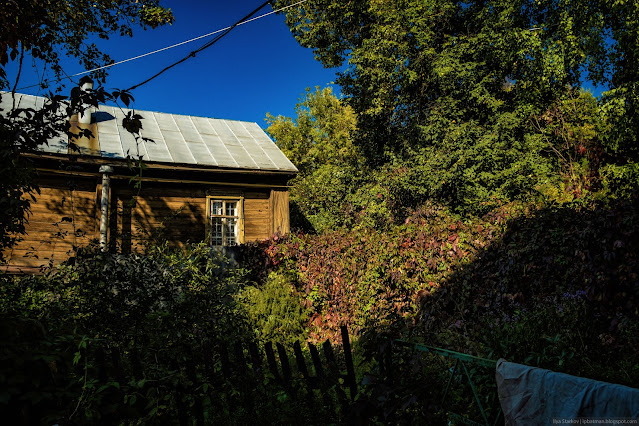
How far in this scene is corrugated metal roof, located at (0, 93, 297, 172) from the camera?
12812 millimetres

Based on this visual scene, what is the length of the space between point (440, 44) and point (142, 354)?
18625 millimetres

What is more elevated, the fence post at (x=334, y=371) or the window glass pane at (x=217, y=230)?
the window glass pane at (x=217, y=230)

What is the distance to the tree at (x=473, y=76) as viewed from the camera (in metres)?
13.9

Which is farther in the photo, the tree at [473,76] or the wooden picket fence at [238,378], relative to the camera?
the tree at [473,76]

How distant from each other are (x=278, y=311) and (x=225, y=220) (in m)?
6.57

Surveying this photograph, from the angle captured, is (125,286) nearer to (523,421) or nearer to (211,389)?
(211,389)

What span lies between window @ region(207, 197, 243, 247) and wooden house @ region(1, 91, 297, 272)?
0.12 feet

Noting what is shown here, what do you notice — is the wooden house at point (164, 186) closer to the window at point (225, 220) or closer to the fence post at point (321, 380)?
Result: the window at point (225, 220)

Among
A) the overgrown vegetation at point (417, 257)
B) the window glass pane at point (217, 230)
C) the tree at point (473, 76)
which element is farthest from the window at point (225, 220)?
the tree at point (473, 76)

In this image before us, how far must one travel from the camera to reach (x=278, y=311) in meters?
8.30

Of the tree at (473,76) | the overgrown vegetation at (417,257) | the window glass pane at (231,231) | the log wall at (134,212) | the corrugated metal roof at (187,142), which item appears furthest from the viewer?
the window glass pane at (231,231)

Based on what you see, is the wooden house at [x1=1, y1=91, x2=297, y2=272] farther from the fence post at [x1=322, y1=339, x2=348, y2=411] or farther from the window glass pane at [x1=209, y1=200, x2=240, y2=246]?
the fence post at [x1=322, y1=339, x2=348, y2=411]

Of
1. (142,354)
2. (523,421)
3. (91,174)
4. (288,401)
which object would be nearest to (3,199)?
(142,354)

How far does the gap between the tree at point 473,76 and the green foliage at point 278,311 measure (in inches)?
292
